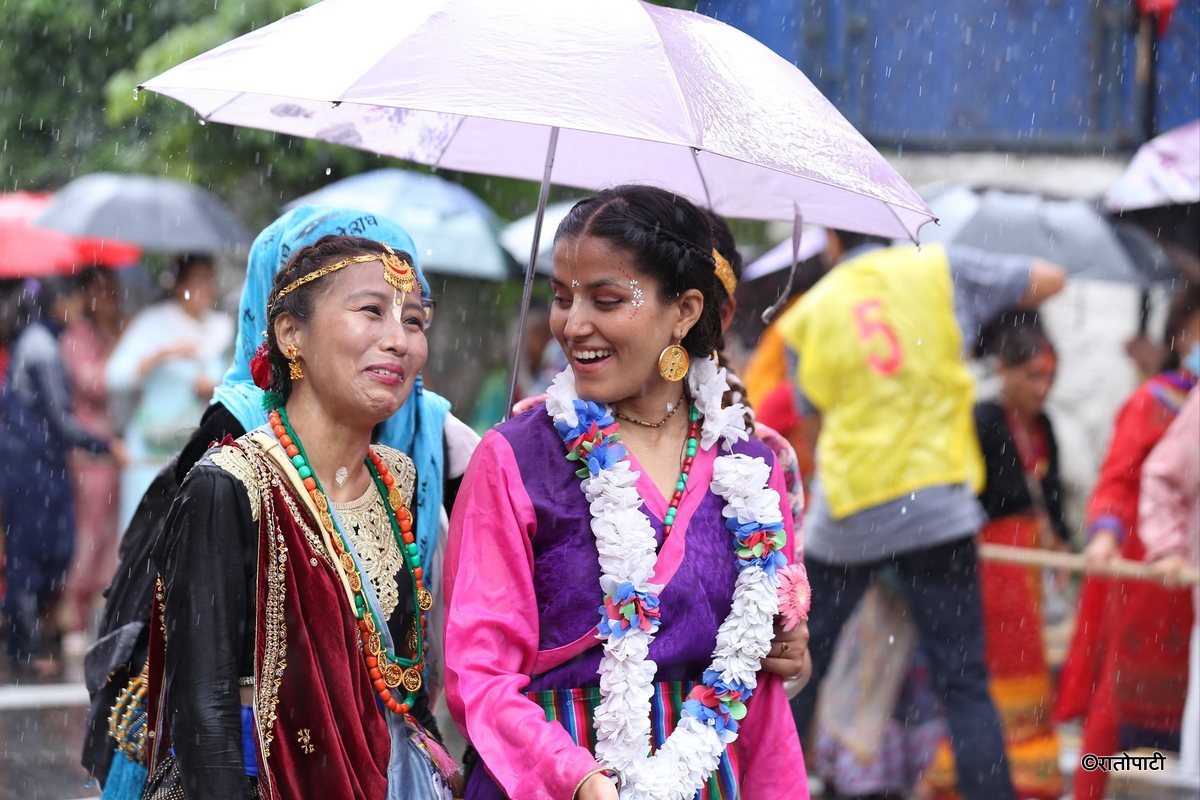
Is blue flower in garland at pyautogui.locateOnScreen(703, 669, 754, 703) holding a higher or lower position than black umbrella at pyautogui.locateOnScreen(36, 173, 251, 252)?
lower

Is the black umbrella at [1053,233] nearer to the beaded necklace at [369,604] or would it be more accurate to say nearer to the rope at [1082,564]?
the rope at [1082,564]

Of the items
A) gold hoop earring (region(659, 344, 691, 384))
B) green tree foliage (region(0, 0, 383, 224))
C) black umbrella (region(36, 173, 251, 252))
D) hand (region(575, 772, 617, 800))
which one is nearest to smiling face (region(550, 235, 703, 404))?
gold hoop earring (region(659, 344, 691, 384))

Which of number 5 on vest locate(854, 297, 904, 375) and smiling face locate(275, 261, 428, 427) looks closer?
smiling face locate(275, 261, 428, 427)

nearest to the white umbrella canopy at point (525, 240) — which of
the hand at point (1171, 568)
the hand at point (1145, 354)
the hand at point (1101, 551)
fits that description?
the hand at point (1145, 354)

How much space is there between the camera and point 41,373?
9656mm

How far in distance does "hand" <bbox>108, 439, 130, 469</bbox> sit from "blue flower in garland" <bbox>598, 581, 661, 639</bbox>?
7564mm

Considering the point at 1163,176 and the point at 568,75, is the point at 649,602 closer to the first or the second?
the point at 568,75

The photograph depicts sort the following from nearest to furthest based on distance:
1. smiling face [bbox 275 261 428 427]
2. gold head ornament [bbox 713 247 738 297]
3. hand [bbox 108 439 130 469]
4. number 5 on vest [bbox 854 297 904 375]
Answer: smiling face [bbox 275 261 428 427], gold head ornament [bbox 713 247 738 297], number 5 on vest [bbox 854 297 904 375], hand [bbox 108 439 130 469]

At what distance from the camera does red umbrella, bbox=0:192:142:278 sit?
11445mm

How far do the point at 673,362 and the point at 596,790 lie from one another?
2.93 feet

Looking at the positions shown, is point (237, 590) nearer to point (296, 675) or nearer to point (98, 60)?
point (296, 675)

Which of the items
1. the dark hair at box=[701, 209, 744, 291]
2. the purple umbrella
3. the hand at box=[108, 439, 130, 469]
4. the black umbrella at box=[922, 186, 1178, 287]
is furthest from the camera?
the hand at box=[108, 439, 130, 469]

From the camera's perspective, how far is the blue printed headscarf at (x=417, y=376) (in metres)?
3.42

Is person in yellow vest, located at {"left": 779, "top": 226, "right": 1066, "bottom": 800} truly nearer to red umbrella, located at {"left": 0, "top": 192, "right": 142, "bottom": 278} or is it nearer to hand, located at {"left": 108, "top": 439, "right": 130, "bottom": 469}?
hand, located at {"left": 108, "top": 439, "right": 130, "bottom": 469}
